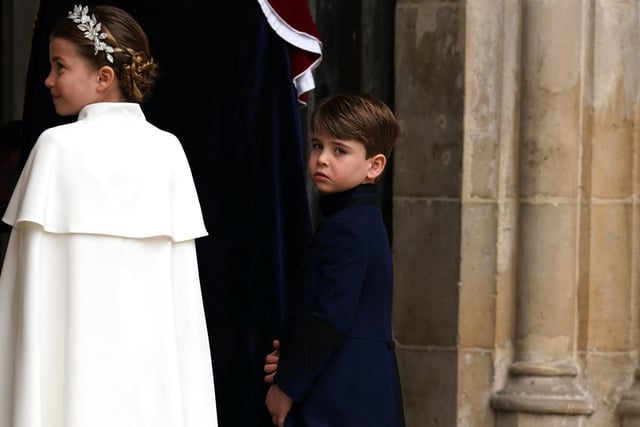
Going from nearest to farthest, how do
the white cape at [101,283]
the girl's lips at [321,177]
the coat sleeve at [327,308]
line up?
the white cape at [101,283] → the coat sleeve at [327,308] → the girl's lips at [321,177]

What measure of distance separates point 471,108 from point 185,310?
1.94 metres

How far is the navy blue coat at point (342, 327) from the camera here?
346cm

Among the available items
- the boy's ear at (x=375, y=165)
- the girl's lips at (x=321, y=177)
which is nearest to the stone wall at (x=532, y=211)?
the boy's ear at (x=375, y=165)

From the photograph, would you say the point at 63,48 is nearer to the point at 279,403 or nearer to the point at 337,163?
the point at 337,163

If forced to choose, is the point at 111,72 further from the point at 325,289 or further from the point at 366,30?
the point at 366,30

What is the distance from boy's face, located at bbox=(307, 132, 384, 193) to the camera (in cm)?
357

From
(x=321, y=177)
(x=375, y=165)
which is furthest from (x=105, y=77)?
(x=375, y=165)

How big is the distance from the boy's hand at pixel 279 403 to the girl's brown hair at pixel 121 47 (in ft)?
2.65

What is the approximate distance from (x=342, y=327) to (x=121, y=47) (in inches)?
32.4

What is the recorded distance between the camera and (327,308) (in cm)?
344

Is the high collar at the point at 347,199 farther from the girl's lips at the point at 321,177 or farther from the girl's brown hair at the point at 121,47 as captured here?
the girl's brown hair at the point at 121,47

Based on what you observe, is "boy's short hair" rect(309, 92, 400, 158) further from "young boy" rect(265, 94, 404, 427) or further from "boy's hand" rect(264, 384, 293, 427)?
"boy's hand" rect(264, 384, 293, 427)

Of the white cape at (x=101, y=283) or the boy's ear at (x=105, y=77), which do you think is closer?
the white cape at (x=101, y=283)

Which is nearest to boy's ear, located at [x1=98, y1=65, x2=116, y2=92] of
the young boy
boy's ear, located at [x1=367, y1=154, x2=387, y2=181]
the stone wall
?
the young boy
